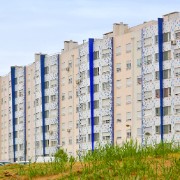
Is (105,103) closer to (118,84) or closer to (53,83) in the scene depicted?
(118,84)

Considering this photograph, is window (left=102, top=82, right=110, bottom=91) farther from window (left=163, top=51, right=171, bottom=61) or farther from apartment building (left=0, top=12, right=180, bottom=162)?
window (left=163, top=51, right=171, bottom=61)

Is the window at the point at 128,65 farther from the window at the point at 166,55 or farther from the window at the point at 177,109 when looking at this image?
the window at the point at 177,109

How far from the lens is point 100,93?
93.4 meters

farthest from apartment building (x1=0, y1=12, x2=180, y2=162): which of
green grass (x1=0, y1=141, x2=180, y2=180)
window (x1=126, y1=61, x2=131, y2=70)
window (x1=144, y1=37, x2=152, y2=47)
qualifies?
green grass (x1=0, y1=141, x2=180, y2=180)

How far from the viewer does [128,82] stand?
8919cm

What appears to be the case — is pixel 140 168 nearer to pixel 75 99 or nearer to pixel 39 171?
pixel 39 171

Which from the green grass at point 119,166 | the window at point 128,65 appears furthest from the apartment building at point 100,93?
the green grass at point 119,166

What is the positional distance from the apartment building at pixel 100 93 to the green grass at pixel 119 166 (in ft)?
186

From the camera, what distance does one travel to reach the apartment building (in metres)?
81.8

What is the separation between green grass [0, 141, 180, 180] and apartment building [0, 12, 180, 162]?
186ft

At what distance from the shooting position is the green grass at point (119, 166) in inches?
480

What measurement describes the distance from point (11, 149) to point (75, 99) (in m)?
26.7

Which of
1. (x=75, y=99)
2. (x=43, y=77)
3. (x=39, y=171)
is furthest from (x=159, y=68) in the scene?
(x=39, y=171)

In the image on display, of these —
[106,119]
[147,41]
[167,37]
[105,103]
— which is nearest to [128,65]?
[147,41]
